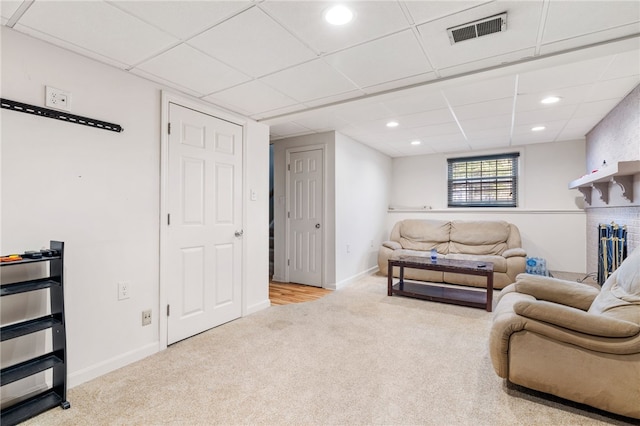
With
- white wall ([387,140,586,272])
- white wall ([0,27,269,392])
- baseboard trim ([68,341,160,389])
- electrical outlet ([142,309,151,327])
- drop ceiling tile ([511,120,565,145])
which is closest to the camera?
white wall ([0,27,269,392])

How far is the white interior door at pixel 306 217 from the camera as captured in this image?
4.60 m

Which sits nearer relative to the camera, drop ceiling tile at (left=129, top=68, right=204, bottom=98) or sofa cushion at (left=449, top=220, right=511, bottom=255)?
drop ceiling tile at (left=129, top=68, right=204, bottom=98)

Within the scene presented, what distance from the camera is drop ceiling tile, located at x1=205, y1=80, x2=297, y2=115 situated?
272cm

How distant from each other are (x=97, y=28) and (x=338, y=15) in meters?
1.41

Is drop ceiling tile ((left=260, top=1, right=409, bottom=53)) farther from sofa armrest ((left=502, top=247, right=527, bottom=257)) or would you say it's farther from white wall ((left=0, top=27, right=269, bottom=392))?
sofa armrest ((left=502, top=247, right=527, bottom=257))

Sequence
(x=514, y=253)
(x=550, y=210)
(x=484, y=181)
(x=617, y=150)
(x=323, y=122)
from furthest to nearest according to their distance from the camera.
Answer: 1. (x=484, y=181)
2. (x=550, y=210)
3. (x=514, y=253)
4. (x=323, y=122)
5. (x=617, y=150)

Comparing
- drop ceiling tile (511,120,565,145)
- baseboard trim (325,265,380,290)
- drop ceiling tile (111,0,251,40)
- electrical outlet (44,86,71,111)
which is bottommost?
baseboard trim (325,265,380,290)

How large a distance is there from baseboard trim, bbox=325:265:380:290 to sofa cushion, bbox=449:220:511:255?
137cm

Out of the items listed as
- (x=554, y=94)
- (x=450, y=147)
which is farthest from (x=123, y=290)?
(x=450, y=147)

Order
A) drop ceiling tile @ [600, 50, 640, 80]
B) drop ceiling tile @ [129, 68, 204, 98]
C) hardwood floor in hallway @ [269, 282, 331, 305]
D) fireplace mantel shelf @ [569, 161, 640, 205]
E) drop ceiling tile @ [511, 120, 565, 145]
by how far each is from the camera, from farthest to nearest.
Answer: drop ceiling tile @ [511, 120, 565, 145] < hardwood floor in hallway @ [269, 282, 331, 305] < fireplace mantel shelf @ [569, 161, 640, 205] < drop ceiling tile @ [129, 68, 204, 98] < drop ceiling tile @ [600, 50, 640, 80]

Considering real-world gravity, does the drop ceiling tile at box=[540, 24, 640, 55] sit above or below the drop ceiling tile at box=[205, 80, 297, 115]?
above

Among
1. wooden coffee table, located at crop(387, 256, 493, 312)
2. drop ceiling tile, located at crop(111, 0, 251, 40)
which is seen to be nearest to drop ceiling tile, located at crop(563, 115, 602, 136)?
wooden coffee table, located at crop(387, 256, 493, 312)

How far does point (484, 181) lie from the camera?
18.7 ft

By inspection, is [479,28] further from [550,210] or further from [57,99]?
[550,210]
